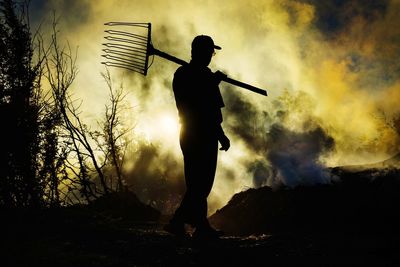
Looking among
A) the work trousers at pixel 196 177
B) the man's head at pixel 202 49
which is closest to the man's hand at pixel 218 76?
the man's head at pixel 202 49

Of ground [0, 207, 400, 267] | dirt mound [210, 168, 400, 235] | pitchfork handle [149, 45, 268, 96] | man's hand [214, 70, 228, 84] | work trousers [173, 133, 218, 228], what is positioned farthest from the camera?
dirt mound [210, 168, 400, 235]

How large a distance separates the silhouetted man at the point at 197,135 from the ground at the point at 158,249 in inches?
10.8

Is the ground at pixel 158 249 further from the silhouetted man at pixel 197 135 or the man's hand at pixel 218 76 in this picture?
the man's hand at pixel 218 76

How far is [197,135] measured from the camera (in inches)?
176

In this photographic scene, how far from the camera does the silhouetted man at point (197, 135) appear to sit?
175 inches

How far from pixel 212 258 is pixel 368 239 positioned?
2181mm

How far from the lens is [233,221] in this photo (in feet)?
67.0

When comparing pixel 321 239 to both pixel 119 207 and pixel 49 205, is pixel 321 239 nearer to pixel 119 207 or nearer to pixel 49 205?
pixel 49 205

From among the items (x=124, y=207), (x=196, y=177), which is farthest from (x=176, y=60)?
(x=124, y=207)

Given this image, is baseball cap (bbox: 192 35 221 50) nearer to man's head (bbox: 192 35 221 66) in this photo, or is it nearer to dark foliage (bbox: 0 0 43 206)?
man's head (bbox: 192 35 221 66)

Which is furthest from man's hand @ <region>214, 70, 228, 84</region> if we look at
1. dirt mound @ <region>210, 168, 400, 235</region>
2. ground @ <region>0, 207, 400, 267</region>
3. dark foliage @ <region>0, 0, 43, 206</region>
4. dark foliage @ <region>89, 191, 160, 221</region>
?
dark foliage @ <region>89, 191, 160, 221</region>

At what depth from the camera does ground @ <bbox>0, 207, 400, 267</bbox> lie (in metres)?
2.94

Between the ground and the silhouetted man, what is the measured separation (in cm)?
27

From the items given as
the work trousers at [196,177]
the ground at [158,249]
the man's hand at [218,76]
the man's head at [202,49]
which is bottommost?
the ground at [158,249]
